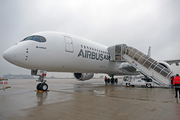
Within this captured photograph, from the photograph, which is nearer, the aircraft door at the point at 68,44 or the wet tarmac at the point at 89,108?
the wet tarmac at the point at 89,108

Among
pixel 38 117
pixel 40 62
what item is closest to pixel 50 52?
pixel 40 62

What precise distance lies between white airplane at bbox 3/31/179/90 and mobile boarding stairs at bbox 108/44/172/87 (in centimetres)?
224

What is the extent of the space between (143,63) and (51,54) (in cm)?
793

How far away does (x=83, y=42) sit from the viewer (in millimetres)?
11383

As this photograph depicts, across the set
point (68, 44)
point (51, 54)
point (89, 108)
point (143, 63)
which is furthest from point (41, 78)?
point (143, 63)

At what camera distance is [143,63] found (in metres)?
12.2

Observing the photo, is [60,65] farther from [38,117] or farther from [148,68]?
[148,68]

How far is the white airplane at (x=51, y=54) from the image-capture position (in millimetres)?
7942

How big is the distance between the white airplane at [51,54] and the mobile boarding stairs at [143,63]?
2.24 metres

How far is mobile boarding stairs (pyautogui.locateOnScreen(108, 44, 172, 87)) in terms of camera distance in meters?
11.2

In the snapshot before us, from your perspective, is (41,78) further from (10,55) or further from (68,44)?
(68,44)

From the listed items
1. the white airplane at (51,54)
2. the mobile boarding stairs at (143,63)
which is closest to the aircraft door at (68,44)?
the white airplane at (51,54)

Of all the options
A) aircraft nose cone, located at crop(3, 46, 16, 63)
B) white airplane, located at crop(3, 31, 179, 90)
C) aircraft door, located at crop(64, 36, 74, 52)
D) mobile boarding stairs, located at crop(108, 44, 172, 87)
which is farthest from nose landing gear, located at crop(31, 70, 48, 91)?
mobile boarding stairs, located at crop(108, 44, 172, 87)

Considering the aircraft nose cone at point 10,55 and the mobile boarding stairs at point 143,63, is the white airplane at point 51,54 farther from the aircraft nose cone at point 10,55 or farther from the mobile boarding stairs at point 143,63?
the mobile boarding stairs at point 143,63
